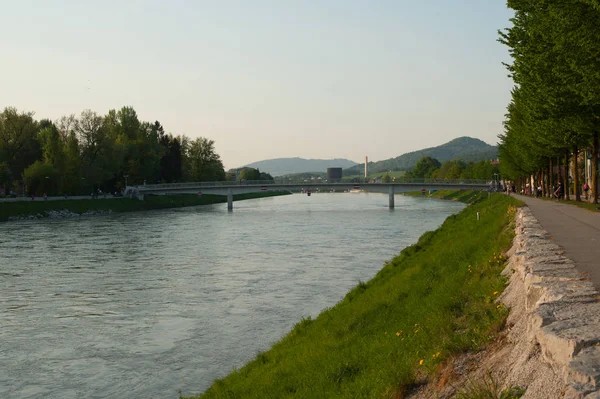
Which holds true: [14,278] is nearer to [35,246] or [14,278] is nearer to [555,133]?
[35,246]

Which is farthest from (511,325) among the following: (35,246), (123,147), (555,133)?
(123,147)

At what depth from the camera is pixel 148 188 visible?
125 meters

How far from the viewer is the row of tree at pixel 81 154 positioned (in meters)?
103

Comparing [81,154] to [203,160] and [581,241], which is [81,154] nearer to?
[203,160]

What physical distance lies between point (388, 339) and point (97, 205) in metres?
99.7

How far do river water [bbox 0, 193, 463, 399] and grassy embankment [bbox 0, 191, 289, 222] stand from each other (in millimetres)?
33573

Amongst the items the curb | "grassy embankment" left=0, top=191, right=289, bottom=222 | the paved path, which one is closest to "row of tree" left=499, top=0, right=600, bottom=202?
the paved path

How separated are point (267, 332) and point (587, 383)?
16.5 metres

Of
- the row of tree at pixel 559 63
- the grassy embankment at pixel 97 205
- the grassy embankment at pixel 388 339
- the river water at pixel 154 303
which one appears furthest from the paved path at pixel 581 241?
the grassy embankment at pixel 97 205

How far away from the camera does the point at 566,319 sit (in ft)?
25.0

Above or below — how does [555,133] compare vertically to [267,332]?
above

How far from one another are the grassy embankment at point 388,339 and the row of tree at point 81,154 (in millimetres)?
90669

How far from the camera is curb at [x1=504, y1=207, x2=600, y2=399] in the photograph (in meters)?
5.91

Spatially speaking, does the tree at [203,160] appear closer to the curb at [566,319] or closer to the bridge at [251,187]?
the bridge at [251,187]
